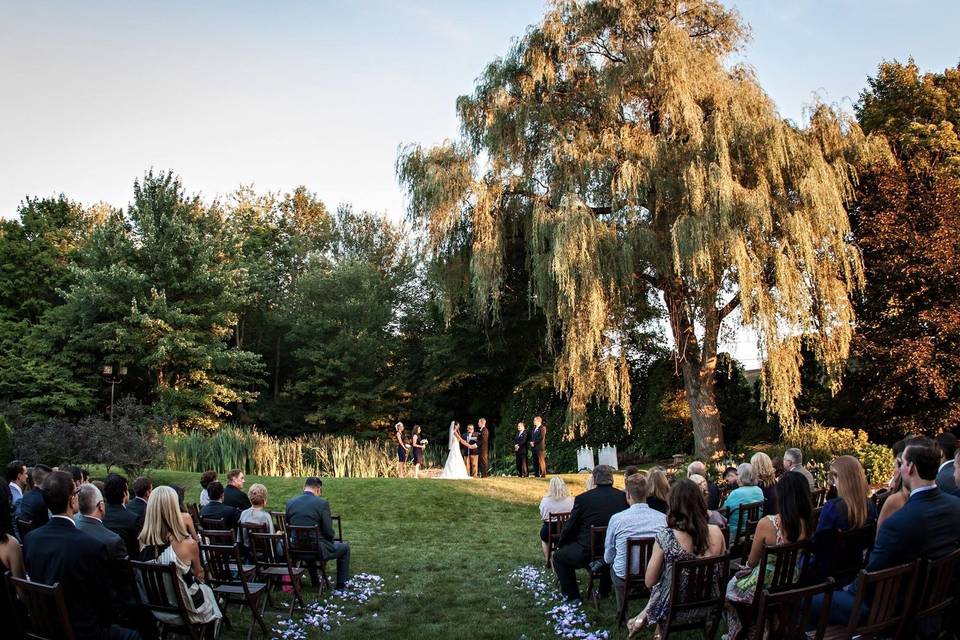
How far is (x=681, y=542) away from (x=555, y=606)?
2.50 meters

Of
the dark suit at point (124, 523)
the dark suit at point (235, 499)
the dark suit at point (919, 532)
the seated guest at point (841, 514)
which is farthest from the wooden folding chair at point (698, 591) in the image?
the dark suit at point (235, 499)

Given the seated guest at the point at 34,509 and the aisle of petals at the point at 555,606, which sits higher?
the seated guest at the point at 34,509

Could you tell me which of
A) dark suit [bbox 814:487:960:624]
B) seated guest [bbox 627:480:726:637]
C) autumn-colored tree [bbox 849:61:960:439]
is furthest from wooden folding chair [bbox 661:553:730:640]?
autumn-colored tree [bbox 849:61:960:439]

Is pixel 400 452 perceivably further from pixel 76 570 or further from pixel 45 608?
pixel 45 608

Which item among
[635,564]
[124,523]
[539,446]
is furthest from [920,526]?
[539,446]

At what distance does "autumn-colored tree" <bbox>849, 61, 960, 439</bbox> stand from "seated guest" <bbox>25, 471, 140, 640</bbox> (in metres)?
16.4

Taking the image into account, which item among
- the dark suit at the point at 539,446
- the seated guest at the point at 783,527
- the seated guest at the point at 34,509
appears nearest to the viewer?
the seated guest at the point at 783,527

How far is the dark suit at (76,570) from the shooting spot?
14.9ft

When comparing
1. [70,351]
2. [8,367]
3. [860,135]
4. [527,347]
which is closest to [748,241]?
[860,135]

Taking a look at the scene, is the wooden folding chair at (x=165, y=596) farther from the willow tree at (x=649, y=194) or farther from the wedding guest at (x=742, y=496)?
the willow tree at (x=649, y=194)

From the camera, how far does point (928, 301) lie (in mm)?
17375

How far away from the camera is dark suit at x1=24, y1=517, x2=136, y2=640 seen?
455 cm

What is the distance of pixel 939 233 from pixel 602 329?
25.0 feet

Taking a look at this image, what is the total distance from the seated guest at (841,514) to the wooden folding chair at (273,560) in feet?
15.3
